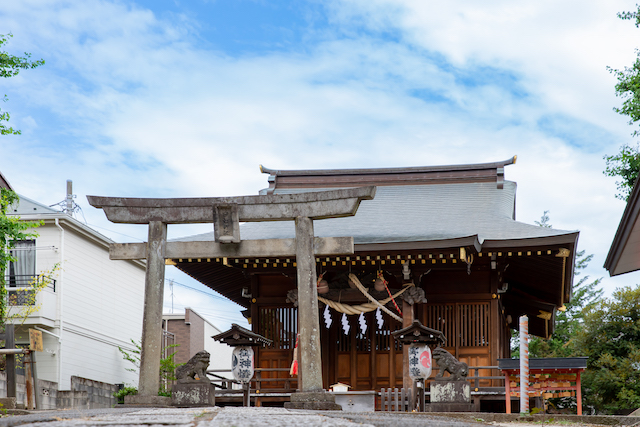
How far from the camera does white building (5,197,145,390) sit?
62.4 ft

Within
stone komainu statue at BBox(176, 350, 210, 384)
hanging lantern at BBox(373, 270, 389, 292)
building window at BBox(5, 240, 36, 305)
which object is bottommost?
stone komainu statue at BBox(176, 350, 210, 384)

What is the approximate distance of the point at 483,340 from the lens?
46.6 ft

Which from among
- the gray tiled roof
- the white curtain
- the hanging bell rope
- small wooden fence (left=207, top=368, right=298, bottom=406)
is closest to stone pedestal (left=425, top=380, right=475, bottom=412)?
the gray tiled roof

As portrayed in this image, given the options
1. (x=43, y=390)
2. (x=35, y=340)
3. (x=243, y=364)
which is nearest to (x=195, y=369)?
(x=243, y=364)

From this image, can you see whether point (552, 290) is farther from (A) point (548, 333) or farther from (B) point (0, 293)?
(B) point (0, 293)

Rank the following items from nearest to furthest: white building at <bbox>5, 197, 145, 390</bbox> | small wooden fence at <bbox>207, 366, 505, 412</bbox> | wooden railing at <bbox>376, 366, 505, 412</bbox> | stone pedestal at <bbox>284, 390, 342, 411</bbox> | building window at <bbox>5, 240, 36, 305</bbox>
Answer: stone pedestal at <bbox>284, 390, 342, 411</bbox>
wooden railing at <bbox>376, 366, 505, 412</bbox>
small wooden fence at <bbox>207, 366, 505, 412</bbox>
white building at <bbox>5, 197, 145, 390</bbox>
building window at <bbox>5, 240, 36, 305</bbox>

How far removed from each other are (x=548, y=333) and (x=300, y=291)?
1300 centimetres

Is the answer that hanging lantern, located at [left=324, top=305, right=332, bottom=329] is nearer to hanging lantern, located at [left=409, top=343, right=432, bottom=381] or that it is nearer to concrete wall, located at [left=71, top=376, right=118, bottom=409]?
hanging lantern, located at [left=409, top=343, right=432, bottom=381]

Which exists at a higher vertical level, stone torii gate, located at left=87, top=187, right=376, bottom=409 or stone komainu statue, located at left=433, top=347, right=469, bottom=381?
stone torii gate, located at left=87, top=187, right=376, bottom=409

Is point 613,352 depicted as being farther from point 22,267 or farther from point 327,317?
point 22,267

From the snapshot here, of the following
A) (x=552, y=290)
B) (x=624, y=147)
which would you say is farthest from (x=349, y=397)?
(x=624, y=147)

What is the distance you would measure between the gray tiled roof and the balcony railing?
6125 millimetres

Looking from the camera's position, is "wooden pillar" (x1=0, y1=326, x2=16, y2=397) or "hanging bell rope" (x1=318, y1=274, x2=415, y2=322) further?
"hanging bell rope" (x1=318, y1=274, x2=415, y2=322)

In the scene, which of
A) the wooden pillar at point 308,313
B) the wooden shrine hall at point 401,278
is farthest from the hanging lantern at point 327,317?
the wooden pillar at point 308,313
